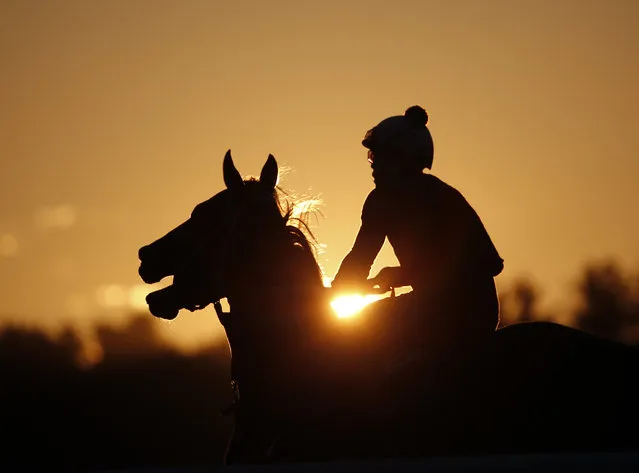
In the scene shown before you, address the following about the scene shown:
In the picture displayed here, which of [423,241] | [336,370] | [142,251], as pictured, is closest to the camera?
[336,370]

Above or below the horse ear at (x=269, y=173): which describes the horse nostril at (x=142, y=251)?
below

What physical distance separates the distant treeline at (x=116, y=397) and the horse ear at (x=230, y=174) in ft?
137

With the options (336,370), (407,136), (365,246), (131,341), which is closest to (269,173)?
(365,246)

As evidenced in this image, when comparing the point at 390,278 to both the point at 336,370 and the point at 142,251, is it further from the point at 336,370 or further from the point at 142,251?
the point at 142,251

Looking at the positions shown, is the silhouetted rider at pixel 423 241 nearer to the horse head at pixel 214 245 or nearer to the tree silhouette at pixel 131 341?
the horse head at pixel 214 245

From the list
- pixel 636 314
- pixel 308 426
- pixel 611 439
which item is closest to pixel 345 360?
pixel 308 426

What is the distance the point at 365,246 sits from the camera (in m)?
13.0

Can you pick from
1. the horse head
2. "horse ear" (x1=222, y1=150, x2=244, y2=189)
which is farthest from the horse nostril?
"horse ear" (x1=222, y1=150, x2=244, y2=189)

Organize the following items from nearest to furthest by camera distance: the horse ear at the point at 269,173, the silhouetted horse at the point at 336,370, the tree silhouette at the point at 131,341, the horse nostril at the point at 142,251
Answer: the silhouetted horse at the point at 336,370 → the horse ear at the point at 269,173 → the horse nostril at the point at 142,251 → the tree silhouette at the point at 131,341

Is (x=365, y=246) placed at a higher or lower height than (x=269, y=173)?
lower

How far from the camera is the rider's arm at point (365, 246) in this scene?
12984mm

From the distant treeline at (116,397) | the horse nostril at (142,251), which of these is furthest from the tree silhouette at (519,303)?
the horse nostril at (142,251)

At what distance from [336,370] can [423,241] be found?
1104mm

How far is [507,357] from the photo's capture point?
11.7m
